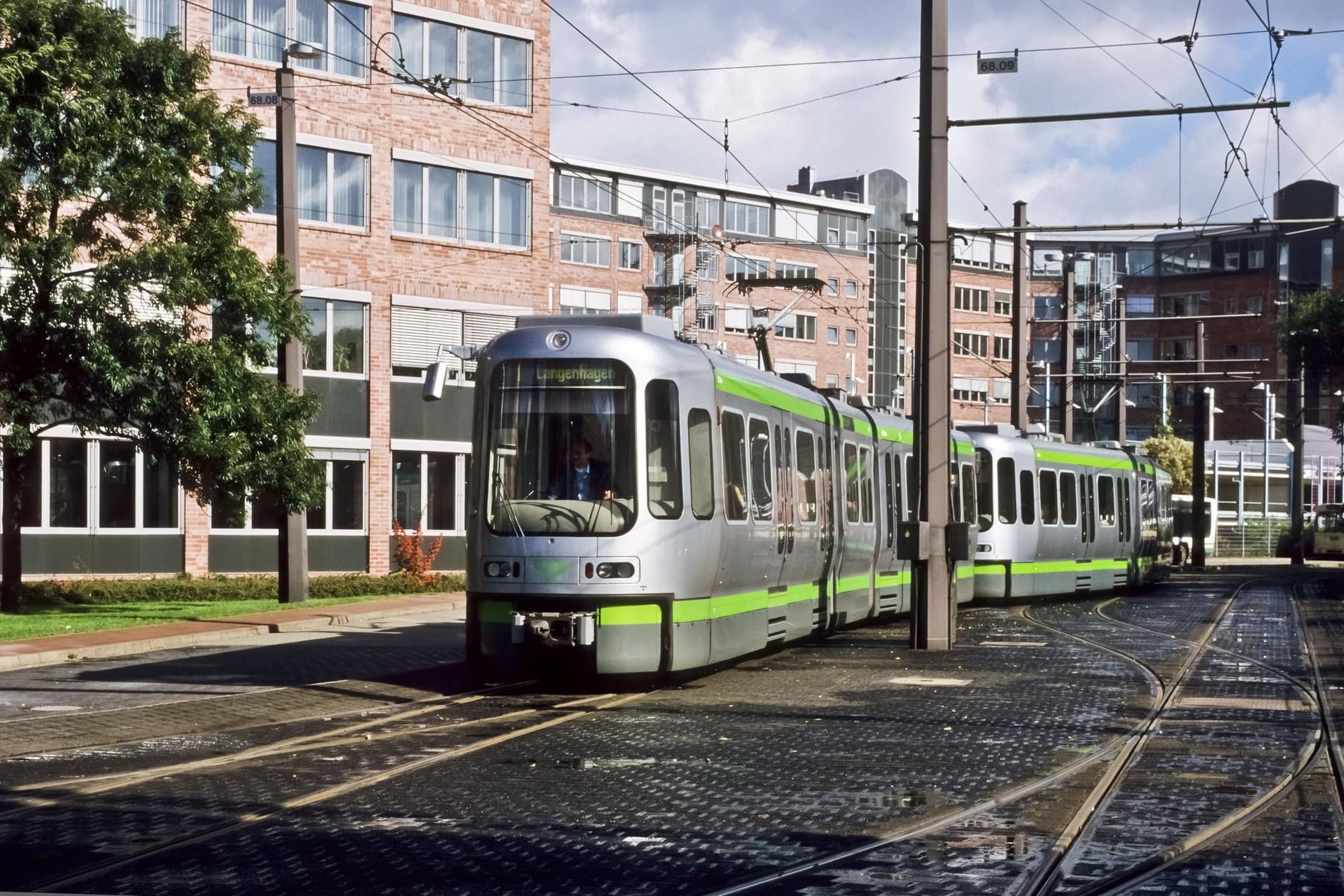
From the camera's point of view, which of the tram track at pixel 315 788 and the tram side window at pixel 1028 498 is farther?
the tram side window at pixel 1028 498

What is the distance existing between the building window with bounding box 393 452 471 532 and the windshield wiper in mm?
25766

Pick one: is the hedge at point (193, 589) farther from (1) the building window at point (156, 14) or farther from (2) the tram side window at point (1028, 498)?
(1) the building window at point (156, 14)

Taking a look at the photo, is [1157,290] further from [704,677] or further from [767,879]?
[767,879]

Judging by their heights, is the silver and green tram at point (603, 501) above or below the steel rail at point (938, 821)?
above

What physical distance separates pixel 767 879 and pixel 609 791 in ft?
8.11

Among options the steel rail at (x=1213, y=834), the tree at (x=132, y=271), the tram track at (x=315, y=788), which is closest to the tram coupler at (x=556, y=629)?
the tram track at (x=315, y=788)

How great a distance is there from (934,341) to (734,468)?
14.7ft

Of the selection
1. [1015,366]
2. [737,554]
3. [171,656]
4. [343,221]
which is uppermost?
[343,221]

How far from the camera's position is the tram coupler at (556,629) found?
14.7 m

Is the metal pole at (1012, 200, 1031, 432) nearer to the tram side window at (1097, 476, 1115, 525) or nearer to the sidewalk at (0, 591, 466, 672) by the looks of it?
the tram side window at (1097, 476, 1115, 525)

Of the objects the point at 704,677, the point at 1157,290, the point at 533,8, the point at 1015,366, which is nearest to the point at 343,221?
the point at 533,8

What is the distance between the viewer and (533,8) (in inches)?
1679

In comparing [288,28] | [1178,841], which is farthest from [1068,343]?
[1178,841]

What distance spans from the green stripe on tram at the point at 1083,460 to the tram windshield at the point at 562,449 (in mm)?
17351
